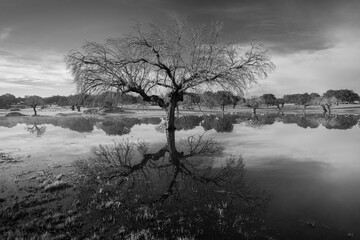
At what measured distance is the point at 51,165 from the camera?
12.9 meters

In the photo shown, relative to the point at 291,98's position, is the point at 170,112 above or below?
below

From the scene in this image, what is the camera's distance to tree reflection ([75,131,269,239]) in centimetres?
604

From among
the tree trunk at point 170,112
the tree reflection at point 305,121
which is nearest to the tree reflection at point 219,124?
the tree trunk at point 170,112

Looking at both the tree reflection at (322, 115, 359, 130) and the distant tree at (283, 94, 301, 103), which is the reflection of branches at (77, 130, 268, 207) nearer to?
the tree reflection at (322, 115, 359, 130)

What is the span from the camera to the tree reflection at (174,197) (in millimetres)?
6035

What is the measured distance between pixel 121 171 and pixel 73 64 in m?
16.4

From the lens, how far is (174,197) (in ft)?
26.2

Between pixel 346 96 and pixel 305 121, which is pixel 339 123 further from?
pixel 346 96

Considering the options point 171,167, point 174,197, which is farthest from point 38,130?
point 174,197

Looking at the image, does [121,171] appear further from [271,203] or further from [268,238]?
[268,238]

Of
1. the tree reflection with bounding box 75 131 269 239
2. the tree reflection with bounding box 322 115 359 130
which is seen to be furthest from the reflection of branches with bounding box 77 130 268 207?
the tree reflection with bounding box 322 115 359 130

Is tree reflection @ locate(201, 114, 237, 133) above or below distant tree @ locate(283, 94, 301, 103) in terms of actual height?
below

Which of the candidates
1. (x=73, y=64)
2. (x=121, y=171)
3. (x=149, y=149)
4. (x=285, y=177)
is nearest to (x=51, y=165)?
(x=121, y=171)

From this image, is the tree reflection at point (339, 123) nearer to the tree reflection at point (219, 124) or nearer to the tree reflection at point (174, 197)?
the tree reflection at point (219, 124)
